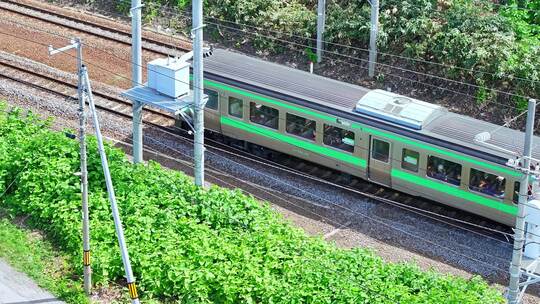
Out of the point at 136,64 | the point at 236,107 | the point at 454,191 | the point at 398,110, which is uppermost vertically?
the point at 136,64

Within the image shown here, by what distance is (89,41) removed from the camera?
37.5 meters

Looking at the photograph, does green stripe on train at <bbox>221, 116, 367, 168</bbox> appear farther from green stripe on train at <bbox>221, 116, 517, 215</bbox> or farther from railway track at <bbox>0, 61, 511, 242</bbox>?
railway track at <bbox>0, 61, 511, 242</bbox>

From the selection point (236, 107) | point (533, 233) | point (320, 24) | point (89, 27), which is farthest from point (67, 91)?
point (533, 233)

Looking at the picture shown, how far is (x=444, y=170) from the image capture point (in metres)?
27.1

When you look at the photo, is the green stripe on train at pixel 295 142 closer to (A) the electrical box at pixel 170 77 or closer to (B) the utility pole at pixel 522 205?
(A) the electrical box at pixel 170 77

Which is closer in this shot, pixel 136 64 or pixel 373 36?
pixel 136 64

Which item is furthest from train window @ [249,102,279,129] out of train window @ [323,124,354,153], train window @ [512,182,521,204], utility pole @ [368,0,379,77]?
train window @ [512,182,521,204]

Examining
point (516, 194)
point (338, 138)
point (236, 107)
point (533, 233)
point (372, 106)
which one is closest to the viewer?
point (533, 233)

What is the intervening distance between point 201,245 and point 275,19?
15448 mm

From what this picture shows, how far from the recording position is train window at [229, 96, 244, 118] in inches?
1189

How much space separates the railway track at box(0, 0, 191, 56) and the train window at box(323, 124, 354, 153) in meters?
Result: 9.15

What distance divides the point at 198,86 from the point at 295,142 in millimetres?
4777

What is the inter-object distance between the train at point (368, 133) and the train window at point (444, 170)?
3 cm

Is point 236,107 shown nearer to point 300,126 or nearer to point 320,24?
point 300,126
